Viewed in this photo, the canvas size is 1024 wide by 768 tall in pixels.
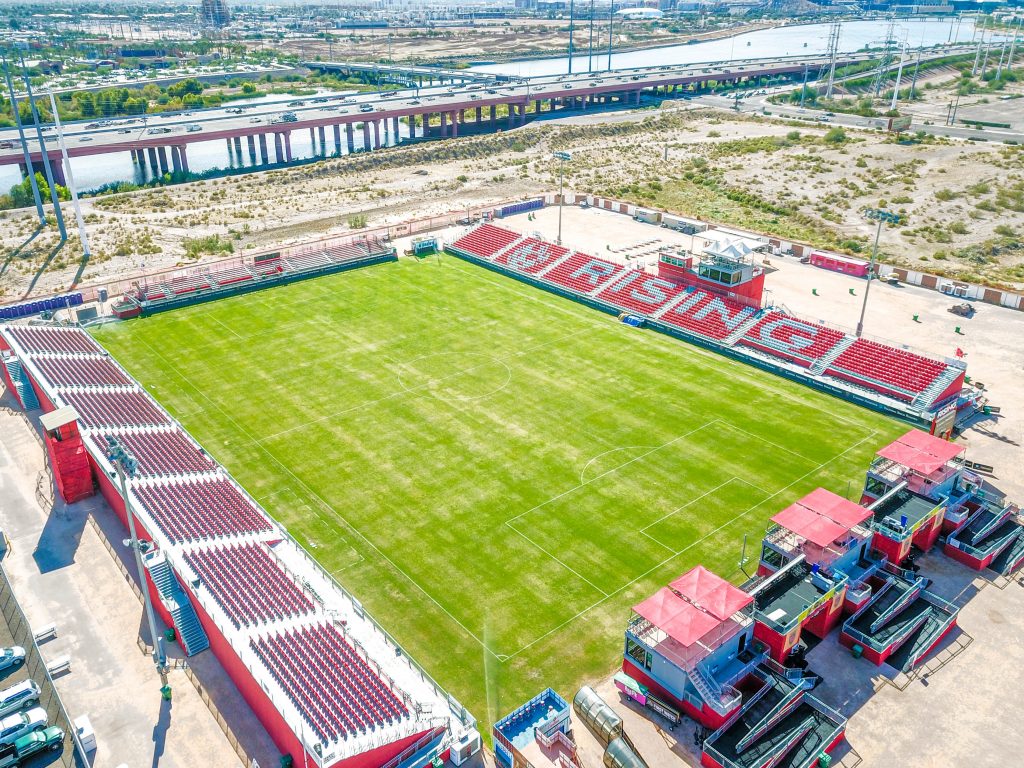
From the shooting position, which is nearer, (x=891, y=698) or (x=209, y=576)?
(x=891, y=698)

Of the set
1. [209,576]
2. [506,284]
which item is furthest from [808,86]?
[209,576]

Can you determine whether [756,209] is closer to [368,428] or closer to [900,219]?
[900,219]

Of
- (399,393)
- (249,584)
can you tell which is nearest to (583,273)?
(399,393)

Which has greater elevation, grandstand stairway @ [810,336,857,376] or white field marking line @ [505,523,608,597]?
grandstand stairway @ [810,336,857,376]

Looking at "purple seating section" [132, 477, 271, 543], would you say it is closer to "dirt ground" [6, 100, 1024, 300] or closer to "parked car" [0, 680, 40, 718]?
"parked car" [0, 680, 40, 718]

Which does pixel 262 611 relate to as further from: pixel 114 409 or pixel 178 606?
pixel 114 409

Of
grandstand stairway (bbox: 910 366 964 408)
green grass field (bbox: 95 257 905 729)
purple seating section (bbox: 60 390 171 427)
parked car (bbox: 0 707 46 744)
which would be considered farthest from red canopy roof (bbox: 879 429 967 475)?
purple seating section (bbox: 60 390 171 427)
